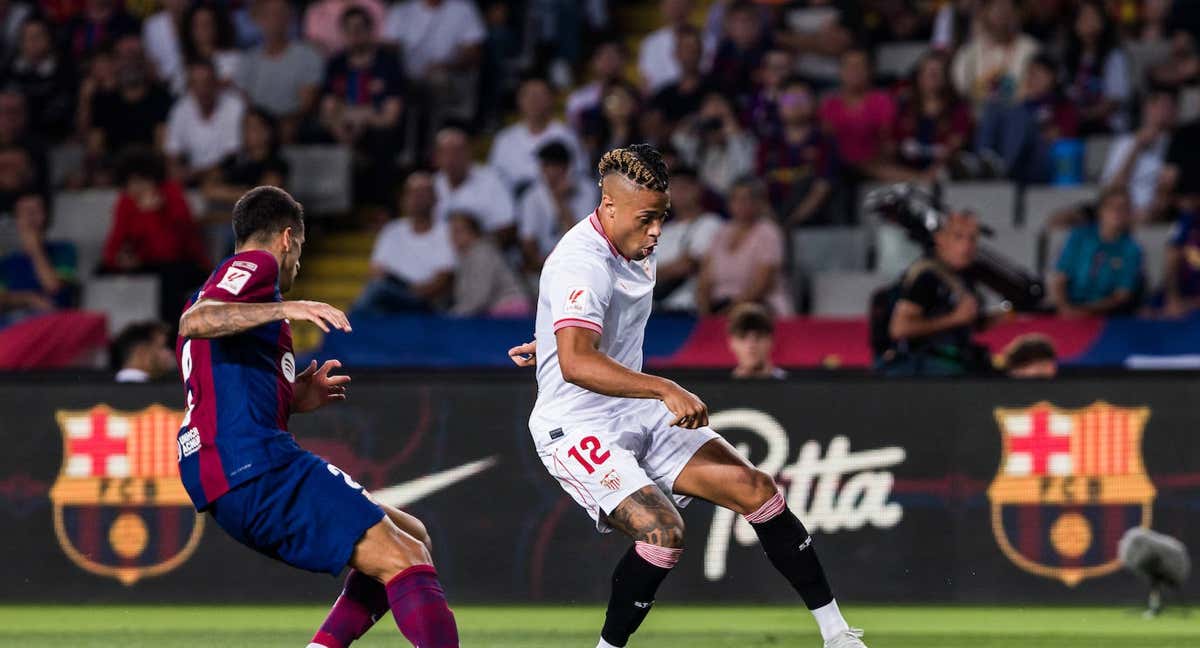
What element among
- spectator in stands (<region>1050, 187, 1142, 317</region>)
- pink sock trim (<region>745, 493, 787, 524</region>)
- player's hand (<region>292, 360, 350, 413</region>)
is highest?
player's hand (<region>292, 360, 350, 413</region>)

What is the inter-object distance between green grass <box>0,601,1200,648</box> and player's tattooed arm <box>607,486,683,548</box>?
5.62ft

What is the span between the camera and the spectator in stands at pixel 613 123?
1337 centimetres

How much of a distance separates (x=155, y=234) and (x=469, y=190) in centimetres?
238

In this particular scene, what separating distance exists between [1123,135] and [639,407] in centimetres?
806

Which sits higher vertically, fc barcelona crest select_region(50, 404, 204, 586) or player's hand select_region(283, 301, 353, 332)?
player's hand select_region(283, 301, 353, 332)

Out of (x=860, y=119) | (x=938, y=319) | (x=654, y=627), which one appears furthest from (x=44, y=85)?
(x=654, y=627)

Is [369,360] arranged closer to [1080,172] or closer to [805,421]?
[805,421]

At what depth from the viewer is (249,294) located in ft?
17.3

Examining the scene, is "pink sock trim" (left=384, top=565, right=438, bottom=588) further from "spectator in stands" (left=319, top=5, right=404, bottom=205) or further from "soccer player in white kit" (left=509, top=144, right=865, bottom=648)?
"spectator in stands" (left=319, top=5, right=404, bottom=205)

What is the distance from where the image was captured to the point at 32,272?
13.1 metres

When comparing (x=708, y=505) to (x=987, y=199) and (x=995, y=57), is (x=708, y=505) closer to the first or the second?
(x=987, y=199)

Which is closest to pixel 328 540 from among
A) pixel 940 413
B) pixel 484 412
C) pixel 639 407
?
pixel 639 407

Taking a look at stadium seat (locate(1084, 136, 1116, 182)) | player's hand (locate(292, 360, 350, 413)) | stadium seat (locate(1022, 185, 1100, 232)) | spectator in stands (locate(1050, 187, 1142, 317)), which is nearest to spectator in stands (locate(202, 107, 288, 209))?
stadium seat (locate(1022, 185, 1100, 232))

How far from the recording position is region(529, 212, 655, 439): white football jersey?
5770 mm
